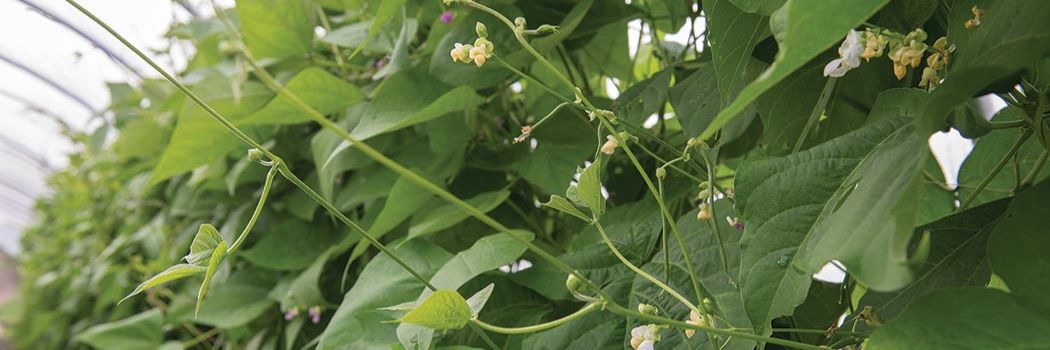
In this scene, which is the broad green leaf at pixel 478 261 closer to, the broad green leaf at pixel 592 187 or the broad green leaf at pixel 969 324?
the broad green leaf at pixel 592 187

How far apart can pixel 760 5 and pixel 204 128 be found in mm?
663

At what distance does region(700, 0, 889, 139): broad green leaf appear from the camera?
26cm

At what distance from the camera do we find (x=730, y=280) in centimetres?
46

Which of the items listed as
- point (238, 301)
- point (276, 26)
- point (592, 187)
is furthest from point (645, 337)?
point (238, 301)

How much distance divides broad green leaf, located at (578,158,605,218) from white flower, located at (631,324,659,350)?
62 mm

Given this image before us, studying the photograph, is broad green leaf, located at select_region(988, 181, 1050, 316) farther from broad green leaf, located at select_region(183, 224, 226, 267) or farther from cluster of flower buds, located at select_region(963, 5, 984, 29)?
broad green leaf, located at select_region(183, 224, 226, 267)

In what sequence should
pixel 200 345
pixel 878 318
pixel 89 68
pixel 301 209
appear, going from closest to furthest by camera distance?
1. pixel 878 318
2. pixel 301 209
3. pixel 200 345
4. pixel 89 68

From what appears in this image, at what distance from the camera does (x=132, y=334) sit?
1260 mm

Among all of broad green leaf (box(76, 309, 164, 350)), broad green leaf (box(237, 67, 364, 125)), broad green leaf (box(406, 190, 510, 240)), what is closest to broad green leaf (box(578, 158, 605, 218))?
broad green leaf (box(406, 190, 510, 240))

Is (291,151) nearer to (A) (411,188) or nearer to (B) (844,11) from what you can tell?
(A) (411,188)

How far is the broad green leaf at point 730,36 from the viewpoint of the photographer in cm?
43

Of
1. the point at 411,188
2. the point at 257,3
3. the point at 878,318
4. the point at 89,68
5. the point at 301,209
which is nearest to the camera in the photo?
the point at 878,318

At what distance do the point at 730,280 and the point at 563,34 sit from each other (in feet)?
0.77

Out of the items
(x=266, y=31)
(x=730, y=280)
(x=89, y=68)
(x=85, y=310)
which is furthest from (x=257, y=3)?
(x=89, y=68)
